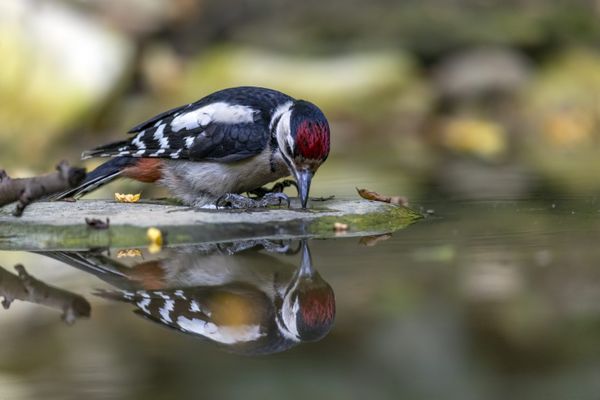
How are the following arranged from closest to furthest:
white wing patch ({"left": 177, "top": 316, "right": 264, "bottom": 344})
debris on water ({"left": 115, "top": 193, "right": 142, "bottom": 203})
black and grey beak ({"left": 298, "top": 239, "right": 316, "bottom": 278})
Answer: white wing patch ({"left": 177, "top": 316, "right": 264, "bottom": 344}) → black and grey beak ({"left": 298, "top": 239, "right": 316, "bottom": 278}) → debris on water ({"left": 115, "top": 193, "right": 142, "bottom": 203})

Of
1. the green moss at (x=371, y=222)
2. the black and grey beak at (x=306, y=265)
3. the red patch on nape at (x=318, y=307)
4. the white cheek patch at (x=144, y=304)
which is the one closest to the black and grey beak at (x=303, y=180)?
the green moss at (x=371, y=222)

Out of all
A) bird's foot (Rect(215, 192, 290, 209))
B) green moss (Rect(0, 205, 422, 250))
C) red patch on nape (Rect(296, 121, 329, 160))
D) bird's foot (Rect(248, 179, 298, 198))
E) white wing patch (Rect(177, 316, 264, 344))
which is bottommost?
white wing patch (Rect(177, 316, 264, 344))

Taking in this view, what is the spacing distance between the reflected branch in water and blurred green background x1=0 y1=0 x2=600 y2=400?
0.07 meters

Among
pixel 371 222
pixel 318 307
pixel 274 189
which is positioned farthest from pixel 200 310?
pixel 274 189

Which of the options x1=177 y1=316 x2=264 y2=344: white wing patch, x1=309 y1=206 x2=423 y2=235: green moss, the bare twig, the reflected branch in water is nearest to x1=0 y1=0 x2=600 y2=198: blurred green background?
x1=309 y1=206 x2=423 y2=235: green moss

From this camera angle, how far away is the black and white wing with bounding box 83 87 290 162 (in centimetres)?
502

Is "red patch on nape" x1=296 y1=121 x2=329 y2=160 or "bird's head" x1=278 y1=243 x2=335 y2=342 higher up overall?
"red patch on nape" x1=296 y1=121 x2=329 y2=160

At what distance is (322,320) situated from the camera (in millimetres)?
3246

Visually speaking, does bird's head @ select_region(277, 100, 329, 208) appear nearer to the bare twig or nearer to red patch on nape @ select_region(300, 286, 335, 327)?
the bare twig

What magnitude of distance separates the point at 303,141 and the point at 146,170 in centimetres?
98

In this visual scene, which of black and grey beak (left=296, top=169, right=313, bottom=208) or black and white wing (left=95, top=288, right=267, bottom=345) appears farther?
black and grey beak (left=296, top=169, right=313, bottom=208)

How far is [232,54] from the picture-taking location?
1243 cm

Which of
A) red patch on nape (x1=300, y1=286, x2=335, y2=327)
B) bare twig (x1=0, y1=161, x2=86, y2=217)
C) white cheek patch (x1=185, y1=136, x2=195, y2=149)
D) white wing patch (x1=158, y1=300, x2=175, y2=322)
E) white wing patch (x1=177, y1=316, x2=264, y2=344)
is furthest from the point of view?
white cheek patch (x1=185, y1=136, x2=195, y2=149)

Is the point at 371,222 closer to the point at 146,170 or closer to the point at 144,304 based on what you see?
the point at 146,170
